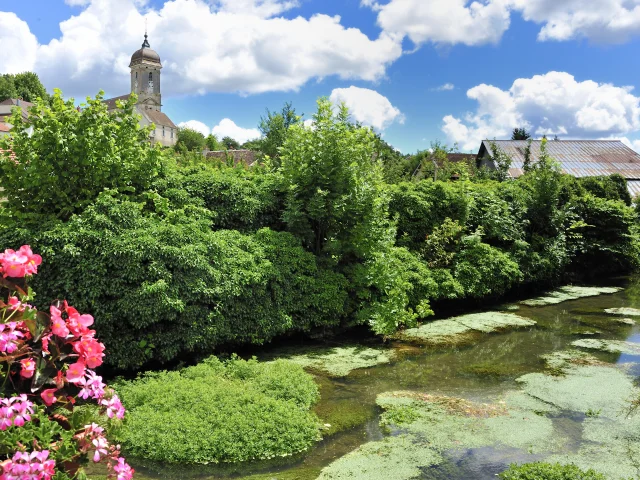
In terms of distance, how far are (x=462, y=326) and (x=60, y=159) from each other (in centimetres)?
890

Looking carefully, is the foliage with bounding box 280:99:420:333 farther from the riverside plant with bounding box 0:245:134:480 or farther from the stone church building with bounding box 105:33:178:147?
the stone church building with bounding box 105:33:178:147

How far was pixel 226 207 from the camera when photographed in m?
9.75

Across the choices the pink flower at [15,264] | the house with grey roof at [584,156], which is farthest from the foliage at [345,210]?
the house with grey roof at [584,156]

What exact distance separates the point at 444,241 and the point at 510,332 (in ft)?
9.86

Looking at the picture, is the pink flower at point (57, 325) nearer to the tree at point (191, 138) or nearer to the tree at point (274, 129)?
the tree at point (274, 129)

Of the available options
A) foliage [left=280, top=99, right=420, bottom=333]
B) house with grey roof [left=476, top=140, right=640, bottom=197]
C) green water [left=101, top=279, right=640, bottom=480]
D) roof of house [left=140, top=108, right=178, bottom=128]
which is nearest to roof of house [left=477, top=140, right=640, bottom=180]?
house with grey roof [left=476, top=140, right=640, bottom=197]

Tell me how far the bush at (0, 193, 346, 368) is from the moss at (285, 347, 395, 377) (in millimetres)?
729

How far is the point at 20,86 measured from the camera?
59.7 m

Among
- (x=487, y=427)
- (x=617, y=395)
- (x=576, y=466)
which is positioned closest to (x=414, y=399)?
(x=487, y=427)

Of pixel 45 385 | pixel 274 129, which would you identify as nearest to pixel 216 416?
pixel 45 385

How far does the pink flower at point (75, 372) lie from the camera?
281cm

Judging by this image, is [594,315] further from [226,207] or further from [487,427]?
[226,207]

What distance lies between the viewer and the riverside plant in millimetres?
2645

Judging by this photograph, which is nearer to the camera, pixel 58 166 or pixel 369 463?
pixel 369 463
